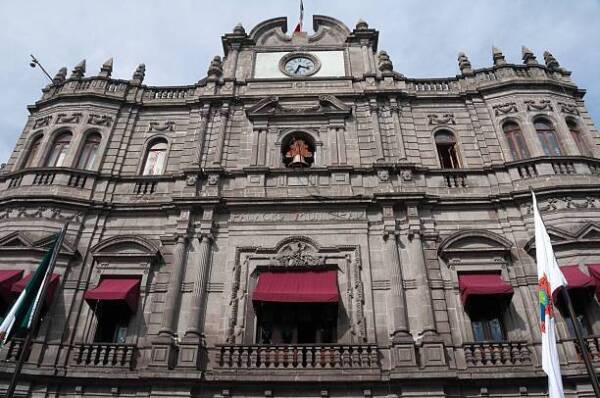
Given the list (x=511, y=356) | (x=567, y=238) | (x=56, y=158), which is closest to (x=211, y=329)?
(x=511, y=356)

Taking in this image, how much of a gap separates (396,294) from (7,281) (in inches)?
452

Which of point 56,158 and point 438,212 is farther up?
point 56,158

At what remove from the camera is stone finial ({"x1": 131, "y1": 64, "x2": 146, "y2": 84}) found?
19859 millimetres

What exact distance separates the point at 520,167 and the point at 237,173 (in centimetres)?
1026

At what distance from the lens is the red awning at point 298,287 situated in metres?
12.7

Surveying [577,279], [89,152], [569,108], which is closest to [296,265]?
[577,279]

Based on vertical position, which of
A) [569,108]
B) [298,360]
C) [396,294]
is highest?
[569,108]

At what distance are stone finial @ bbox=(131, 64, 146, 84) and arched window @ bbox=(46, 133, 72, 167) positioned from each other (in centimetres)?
390

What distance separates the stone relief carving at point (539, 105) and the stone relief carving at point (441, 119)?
113 inches

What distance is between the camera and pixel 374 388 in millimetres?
11594

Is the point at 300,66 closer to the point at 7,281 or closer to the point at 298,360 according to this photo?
the point at 298,360

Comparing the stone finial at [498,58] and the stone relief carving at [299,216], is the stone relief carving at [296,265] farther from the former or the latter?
the stone finial at [498,58]

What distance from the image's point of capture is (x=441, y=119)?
1830 centimetres

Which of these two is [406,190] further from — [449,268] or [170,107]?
[170,107]
